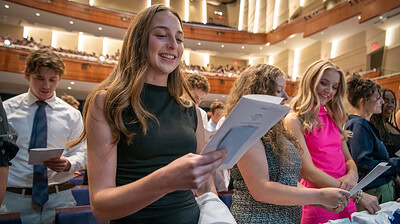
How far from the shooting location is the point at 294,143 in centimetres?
158

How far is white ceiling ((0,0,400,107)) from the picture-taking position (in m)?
11.3

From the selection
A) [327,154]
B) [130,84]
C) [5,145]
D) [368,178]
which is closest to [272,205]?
[368,178]

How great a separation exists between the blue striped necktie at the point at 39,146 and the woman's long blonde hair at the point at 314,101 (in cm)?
161

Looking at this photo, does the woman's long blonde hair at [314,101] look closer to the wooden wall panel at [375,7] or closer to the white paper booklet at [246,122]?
the white paper booklet at [246,122]

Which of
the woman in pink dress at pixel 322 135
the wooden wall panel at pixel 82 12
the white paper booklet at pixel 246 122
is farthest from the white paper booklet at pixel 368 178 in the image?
the wooden wall panel at pixel 82 12

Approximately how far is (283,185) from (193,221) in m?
0.49

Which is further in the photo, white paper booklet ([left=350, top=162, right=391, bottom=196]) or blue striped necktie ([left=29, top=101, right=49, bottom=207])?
blue striped necktie ([left=29, top=101, right=49, bottom=207])

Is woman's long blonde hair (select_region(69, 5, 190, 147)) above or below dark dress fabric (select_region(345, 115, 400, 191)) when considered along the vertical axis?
above

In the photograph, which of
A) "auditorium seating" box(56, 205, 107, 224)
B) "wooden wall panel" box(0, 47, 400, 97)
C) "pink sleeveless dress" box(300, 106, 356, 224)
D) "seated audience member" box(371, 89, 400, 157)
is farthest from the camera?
"wooden wall panel" box(0, 47, 400, 97)

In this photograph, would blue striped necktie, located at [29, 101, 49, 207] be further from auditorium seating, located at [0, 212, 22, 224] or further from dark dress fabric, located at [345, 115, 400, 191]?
dark dress fabric, located at [345, 115, 400, 191]

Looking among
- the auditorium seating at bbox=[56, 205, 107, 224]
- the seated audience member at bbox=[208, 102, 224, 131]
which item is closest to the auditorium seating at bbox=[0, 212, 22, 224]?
the auditorium seating at bbox=[56, 205, 107, 224]

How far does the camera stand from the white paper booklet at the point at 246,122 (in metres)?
0.72

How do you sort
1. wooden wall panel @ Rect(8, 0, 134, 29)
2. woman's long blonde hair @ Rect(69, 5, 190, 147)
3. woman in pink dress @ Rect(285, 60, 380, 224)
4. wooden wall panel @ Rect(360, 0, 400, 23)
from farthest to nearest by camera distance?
1. wooden wall panel @ Rect(8, 0, 134, 29)
2. wooden wall panel @ Rect(360, 0, 400, 23)
3. woman in pink dress @ Rect(285, 60, 380, 224)
4. woman's long blonde hair @ Rect(69, 5, 190, 147)

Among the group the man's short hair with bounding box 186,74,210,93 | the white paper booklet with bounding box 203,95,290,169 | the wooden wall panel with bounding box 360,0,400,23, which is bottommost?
the white paper booklet with bounding box 203,95,290,169
